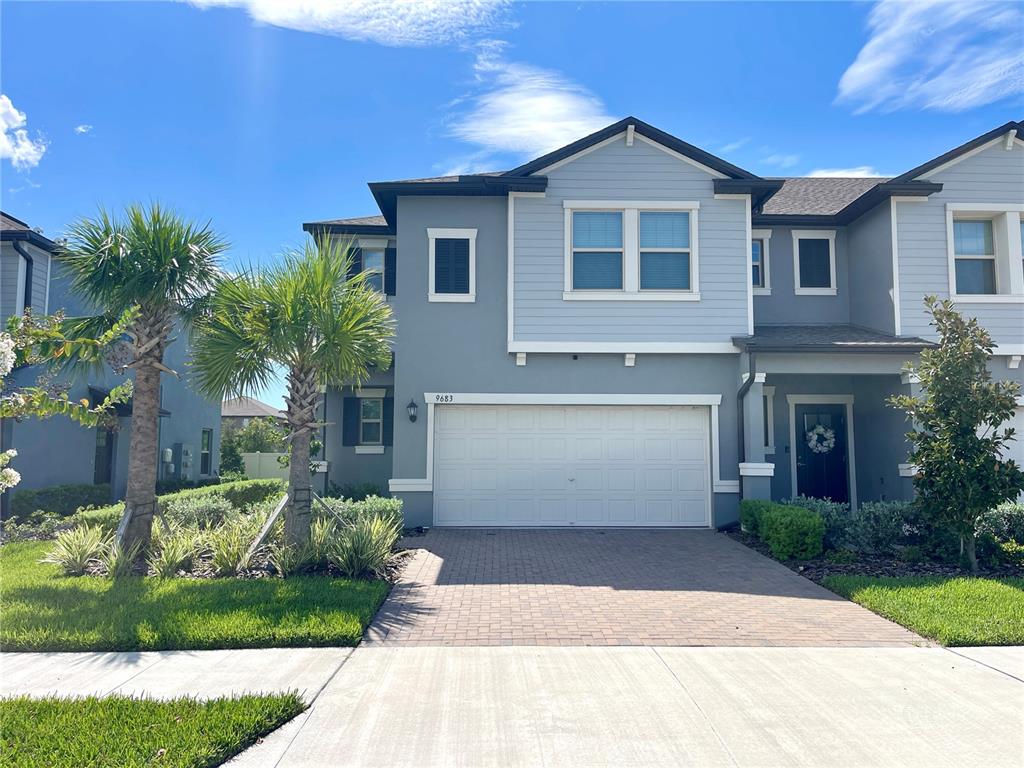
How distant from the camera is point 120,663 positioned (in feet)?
18.8

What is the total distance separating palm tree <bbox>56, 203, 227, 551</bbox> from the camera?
900cm

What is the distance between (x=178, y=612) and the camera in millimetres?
6895

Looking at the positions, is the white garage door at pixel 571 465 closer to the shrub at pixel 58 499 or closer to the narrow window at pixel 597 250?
the narrow window at pixel 597 250

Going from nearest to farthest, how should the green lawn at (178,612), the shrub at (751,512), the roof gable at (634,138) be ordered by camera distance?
the green lawn at (178,612) < the shrub at (751,512) < the roof gable at (634,138)

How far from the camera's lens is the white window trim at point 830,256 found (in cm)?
1473

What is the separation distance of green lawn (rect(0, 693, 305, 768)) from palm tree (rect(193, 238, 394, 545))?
4703 millimetres

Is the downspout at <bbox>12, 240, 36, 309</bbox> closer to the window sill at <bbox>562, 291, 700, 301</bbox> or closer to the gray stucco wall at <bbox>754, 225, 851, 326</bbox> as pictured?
the window sill at <bbox>562, 291, 700, 301</bbox>

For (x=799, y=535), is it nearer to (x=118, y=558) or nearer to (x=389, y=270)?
(x=118, y=558)

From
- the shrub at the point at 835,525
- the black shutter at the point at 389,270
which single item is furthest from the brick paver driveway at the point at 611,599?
the black shutter at the point at 389,270

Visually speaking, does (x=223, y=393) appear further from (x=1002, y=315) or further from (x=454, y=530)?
(x=1002, y=315)

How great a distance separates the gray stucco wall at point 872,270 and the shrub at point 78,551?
45.7ft

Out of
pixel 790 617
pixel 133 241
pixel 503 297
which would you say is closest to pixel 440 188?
pixel 503 297

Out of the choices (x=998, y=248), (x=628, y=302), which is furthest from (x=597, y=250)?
(x=998, y=248)

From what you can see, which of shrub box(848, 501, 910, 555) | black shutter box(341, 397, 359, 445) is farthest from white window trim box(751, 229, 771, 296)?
black shutter box(341, 397, 359, 445)
